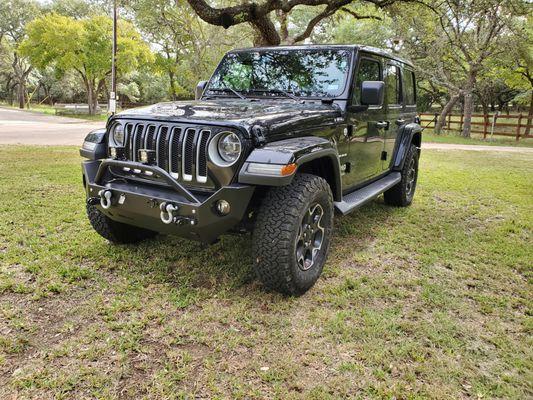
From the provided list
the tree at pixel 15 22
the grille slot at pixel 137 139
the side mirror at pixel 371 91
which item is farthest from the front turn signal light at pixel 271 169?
the tree at pixel 15 22

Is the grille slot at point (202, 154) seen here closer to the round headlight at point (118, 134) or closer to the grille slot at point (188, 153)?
the grille slot at point (188, 153)

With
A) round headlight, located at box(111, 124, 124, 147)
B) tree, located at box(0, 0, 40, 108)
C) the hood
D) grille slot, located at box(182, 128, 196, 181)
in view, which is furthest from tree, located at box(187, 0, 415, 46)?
tree, located at box(0, 0, 40, 108)

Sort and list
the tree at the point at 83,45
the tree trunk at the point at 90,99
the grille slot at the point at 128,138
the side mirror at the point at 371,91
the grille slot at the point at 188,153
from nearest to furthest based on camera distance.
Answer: the grille slot at the point at 188,153, the grille slot at the point at 128,138, the side mirror at the point at 371,91, the tree at the point at 83,45, the tree trunk at the point at 90,99

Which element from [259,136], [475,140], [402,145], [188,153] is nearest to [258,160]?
[259,136]

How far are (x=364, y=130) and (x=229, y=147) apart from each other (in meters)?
1.86

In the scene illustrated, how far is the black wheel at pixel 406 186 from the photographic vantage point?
555 centimetres

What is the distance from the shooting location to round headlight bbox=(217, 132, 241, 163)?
280 cm

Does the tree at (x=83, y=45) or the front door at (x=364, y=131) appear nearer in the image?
the front door at (x=364, y=131)

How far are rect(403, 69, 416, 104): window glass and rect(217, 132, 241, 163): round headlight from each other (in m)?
3.44

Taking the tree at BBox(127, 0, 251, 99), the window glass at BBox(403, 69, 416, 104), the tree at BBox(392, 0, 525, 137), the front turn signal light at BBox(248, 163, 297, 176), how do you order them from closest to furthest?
the front turn signal light at BBox(248, 163, 297, 176) < the window glass at BBox(403, 69, 416, 104) < the tree at BBox(392, 0, 525, 137) < the tree at BBox(127, 0, 251, 99)

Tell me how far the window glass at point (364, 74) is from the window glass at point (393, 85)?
0.32 m

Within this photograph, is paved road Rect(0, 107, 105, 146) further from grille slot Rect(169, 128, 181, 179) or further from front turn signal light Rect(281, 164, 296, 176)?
front turn signal light Rect(281, 164, 296, 176)

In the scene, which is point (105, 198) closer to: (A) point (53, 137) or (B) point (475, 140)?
(A) point (53, 137)

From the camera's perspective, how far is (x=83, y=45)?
81.0 ft
